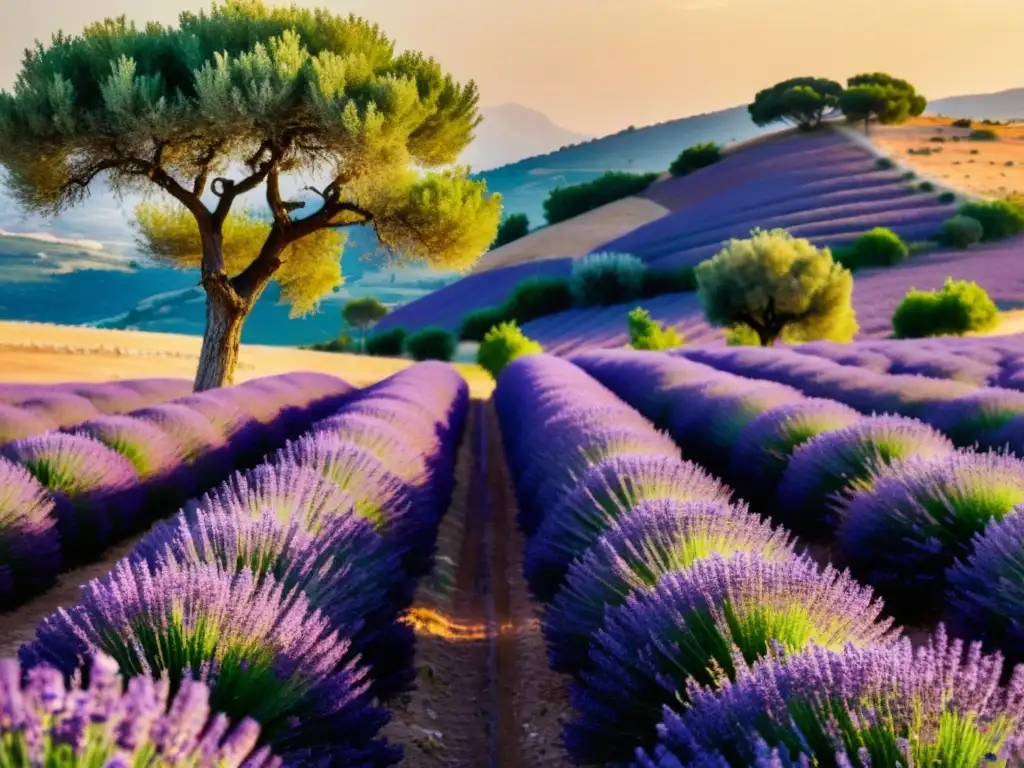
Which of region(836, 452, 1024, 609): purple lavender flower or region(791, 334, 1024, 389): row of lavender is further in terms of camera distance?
region(791, 334, 1024, 389): row of lavender

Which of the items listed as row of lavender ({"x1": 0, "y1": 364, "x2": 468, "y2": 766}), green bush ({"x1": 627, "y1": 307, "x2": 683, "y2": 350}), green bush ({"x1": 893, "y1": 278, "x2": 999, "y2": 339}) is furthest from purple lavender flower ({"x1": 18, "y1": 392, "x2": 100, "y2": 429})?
green bush ({"x1": 893, "y1": 278, "x2": 999, "y2": 339})

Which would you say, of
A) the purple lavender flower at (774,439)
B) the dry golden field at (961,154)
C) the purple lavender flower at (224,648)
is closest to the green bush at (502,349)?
the purple lavender flower at (774,439)

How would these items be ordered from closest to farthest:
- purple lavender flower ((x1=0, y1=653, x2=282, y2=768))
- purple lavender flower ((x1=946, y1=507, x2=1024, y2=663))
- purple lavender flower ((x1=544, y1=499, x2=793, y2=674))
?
purple lavender flower ((x1=0, y1=653, x2=282, y2=768))
purple lavender flower ((x1=544, y1=499, x2=793, y2=674))
purple lavender flower ((x1=946, y1=507, x2=1024, y2=663))

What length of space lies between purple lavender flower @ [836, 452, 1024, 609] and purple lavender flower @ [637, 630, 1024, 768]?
2.53m

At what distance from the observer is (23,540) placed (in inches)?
199

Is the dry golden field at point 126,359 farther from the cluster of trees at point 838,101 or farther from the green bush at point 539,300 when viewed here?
the cluster of trees at point 838,101

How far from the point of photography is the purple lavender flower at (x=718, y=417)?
24.6 feet

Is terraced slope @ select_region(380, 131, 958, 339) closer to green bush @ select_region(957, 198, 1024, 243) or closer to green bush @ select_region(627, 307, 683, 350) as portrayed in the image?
green bush @ select_region(957, 198, 1024, 243)

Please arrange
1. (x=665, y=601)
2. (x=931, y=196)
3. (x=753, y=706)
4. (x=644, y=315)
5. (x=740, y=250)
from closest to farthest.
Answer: (x=753, y=706) → (x=665, y=601) → (x=740, y=250) → (x=644, y=315) → (x=931, y=196)

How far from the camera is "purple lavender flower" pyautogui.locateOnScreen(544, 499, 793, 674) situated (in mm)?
3113

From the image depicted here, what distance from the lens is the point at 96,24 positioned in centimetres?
1498

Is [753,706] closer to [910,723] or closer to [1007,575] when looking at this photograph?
[910,723]

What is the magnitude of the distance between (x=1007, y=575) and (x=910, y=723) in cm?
206

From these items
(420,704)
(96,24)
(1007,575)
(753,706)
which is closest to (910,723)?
(753,706)
